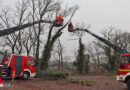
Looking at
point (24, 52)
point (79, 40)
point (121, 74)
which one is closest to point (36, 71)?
point (121, 74)

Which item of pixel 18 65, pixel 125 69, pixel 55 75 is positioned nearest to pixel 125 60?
pixel 125 69

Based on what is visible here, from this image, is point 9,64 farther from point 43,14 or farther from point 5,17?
point 5,17

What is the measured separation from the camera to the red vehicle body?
47.7 ft

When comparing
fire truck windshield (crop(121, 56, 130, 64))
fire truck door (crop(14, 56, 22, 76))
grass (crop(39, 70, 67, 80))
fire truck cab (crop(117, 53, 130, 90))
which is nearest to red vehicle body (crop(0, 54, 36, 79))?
fire truck door (crop(14, 56, 22, 76))

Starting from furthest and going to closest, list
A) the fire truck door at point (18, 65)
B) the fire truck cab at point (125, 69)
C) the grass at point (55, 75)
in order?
the grass at point (55, 75) → the fire truck door at point (18, 65) → the fire truck cab at point (125, 69)

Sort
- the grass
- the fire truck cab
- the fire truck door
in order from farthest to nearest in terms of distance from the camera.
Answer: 1. the grass
2. the fire truck door
3. the fire truck cab

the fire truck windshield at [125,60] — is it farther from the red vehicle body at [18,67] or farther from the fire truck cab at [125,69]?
the red vehicle body at [18,67]

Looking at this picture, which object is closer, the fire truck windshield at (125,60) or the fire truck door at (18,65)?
the fire truck windshield at (125,60)

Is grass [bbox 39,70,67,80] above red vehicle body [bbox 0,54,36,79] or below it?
below

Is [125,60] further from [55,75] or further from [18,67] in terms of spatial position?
[18,67]

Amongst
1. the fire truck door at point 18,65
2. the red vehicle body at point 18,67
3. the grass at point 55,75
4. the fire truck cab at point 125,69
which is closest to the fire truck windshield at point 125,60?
the fire truck cab at point 125,69

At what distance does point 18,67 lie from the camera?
50.0 feet

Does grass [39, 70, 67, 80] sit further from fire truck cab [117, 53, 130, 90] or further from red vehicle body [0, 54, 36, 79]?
fire truck cab [117, 53, 130, 90]

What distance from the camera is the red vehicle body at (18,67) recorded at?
47.7ft
